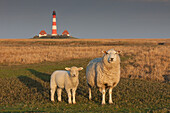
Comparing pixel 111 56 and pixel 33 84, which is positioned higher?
pixel 111 56

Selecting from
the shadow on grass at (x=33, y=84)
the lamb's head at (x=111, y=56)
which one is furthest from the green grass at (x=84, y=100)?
the lamb's head at (x=111, y=56)

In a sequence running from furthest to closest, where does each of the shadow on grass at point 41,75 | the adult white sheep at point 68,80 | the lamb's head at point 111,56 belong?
the shadow on grass at point 41,75, the adult white sheep at point 68,80, the lamb's head at point 111,56

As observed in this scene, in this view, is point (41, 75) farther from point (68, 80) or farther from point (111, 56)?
point (111, 56)

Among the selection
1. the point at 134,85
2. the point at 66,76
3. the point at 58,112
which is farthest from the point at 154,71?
the point at 58,112

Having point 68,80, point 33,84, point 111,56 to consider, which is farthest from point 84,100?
point 33,84

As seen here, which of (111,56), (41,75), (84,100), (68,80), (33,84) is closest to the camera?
(111,56)

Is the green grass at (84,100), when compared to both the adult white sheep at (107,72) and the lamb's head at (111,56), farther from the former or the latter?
the lamb's head at (111,56)

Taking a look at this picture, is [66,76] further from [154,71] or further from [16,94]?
[154,71]

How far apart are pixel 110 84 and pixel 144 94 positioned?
3842mm

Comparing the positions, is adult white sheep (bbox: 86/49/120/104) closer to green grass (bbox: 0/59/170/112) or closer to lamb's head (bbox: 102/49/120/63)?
lamb's head (bbox: 102/49/120/63)

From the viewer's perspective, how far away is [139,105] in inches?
450

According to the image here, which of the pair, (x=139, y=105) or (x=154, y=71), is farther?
(x=154, y=71)

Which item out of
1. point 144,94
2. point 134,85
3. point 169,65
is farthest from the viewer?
point 169,65

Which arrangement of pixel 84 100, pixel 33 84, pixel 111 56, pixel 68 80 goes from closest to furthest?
1. pixel 111 56
2. pixel 68 80
3. pixel 84 100
4. pixel 33 84
